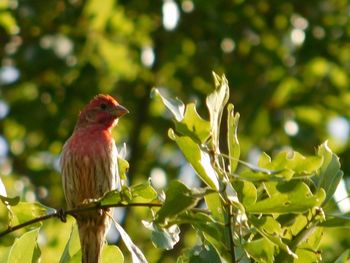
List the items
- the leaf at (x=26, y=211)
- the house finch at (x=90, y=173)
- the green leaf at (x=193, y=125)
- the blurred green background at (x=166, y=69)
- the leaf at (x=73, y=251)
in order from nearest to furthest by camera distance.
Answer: the green leaf at (x=193, y=125), the leaf at (x=26, y=211), the leaf at (x=73, y=251), the house finch at (x=90, y=173), the blurred green background at (x=166, y=69)

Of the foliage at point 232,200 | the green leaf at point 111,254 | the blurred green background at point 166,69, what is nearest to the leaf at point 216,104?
the foliage at point 232,200

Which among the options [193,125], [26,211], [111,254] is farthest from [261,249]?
[26,211]

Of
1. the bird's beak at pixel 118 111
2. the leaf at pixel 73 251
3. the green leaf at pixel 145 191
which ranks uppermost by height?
the green leaf at pixel 145 191

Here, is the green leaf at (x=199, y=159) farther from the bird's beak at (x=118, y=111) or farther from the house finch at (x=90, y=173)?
the bird's beak at (x=118, y=111)

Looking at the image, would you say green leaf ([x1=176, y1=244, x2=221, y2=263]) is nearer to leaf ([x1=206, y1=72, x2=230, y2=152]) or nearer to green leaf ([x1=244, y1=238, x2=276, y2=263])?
green leaf ([x1=244, y1=238, x2=276, y2=263])

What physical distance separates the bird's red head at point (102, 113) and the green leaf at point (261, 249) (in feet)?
12.8

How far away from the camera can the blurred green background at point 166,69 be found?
488 inches

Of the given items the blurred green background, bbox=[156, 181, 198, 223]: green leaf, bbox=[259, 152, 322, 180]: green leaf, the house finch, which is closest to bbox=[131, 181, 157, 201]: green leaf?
bbox=[156, 181, 198, 223]: green leaf

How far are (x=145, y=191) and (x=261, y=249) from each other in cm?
56

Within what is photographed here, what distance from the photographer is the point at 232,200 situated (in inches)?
166

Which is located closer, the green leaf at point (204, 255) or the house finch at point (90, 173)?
the green leaf at point (204, 255)

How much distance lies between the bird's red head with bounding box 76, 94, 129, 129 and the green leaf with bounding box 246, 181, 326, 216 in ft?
13.0

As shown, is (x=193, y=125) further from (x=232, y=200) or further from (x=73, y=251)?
(x=73, y=251)

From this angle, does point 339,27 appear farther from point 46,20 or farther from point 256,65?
point 46,20
